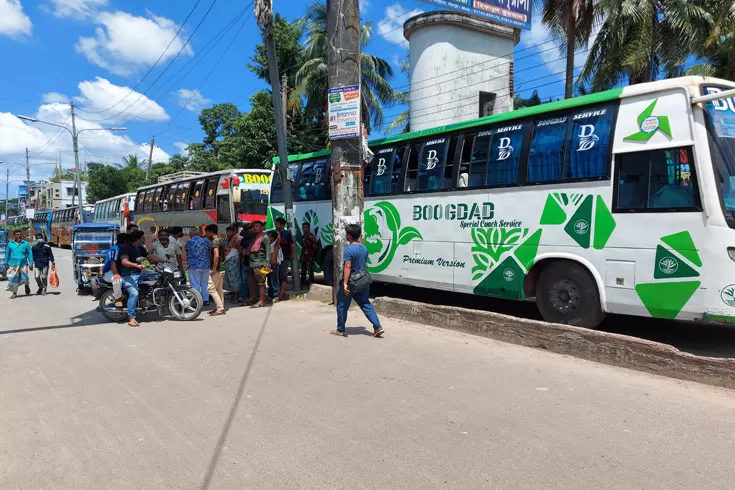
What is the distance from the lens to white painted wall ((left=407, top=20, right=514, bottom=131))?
18578 millimetres

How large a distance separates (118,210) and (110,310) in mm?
25791

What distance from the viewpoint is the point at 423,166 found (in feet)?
30.0

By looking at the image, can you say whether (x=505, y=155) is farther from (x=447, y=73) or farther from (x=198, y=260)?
(x=447, y=73)

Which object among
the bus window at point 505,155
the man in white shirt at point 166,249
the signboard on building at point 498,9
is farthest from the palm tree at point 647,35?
the man in white shirt at point 166,249

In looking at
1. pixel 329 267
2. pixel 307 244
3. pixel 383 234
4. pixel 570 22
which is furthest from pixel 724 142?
pixel 570 22

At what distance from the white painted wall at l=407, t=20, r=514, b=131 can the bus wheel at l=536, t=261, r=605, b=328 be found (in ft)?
40.6

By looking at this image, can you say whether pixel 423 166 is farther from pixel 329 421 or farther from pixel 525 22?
pixel 525 22

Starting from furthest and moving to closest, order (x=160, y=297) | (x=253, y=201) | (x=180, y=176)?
(x=180, y=176), (x=253, y=201), (x=160, y=297)

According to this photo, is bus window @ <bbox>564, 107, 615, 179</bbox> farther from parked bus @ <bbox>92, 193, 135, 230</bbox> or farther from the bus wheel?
parked bus @ <bbox>92, 193, 135, 230</bbox>

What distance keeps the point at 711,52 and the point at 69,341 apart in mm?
19972

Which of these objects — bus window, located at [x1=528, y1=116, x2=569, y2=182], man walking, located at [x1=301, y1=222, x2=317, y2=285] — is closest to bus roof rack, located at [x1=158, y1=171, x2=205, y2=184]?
man walking, located at [x1=301, y1=222, x2=317, y2=285]

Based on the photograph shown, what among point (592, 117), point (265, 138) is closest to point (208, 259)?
point (592, 117)

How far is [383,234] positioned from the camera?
33.0 feet

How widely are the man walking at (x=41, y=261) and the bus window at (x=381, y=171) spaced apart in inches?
378
